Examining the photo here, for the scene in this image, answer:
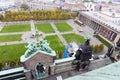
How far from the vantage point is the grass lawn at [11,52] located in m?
38.7

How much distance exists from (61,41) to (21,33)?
19.6 meters

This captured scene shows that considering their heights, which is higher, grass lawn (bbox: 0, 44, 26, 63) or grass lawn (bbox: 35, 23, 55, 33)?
grass lawn (bbox: 35, 23, 55, 33)

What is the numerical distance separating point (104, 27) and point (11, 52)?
4136cm

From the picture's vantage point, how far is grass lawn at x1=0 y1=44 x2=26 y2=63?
3869 cm

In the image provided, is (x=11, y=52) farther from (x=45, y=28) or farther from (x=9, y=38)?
(x=45, y=28)

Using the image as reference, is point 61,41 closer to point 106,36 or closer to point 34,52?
point 106,36

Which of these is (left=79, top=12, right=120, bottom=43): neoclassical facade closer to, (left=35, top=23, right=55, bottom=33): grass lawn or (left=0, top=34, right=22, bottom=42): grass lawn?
(left=35, top=23, right=55, bottom=33): grass lawn

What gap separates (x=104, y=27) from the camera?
197 ft

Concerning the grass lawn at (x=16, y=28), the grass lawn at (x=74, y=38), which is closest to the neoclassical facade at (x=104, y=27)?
the grass lawn at (x=74, y=38)

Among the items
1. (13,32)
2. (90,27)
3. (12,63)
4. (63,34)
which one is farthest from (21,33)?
(90,27)

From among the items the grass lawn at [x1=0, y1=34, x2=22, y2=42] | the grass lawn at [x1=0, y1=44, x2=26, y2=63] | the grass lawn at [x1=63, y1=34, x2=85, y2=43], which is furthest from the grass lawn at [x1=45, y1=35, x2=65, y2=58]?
the grass lawn at [x1=0, y1=34, x2=22, y2=42]

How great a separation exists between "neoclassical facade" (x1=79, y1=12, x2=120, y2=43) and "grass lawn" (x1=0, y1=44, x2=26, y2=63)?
1407 inches

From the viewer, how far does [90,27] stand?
232 feet

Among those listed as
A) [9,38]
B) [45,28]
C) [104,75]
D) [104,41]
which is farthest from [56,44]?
[104,75]
